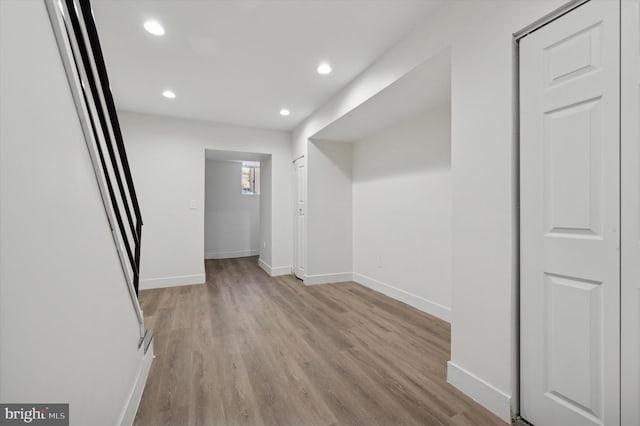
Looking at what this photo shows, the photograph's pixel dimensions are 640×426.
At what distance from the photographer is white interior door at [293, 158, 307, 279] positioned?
443 centimetres

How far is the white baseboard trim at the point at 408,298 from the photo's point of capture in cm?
286

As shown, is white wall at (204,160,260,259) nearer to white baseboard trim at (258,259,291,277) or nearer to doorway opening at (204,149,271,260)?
doorway opening at (204,149,271,260)

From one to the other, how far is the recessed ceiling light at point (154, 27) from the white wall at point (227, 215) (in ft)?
15.5

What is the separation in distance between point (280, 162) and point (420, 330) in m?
3.54

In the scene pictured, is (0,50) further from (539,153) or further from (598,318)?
(598,318)

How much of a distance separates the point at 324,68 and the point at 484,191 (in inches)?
79.1

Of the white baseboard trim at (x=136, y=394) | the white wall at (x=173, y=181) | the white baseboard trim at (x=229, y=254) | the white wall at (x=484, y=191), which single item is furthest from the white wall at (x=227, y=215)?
the white wall at (x=484, y=191)

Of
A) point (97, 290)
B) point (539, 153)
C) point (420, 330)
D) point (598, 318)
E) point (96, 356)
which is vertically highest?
point (539, 153)

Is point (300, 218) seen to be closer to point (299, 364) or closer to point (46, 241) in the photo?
point (299, 364)

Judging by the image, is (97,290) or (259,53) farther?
(259,53)

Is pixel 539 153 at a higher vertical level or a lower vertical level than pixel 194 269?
higher

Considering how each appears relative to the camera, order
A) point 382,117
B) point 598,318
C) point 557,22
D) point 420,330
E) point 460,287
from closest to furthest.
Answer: point 598,318
point 557,22
point 460,287
point 420,330
point 382,117

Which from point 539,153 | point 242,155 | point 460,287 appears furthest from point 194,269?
point 539,153

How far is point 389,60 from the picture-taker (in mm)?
2434
